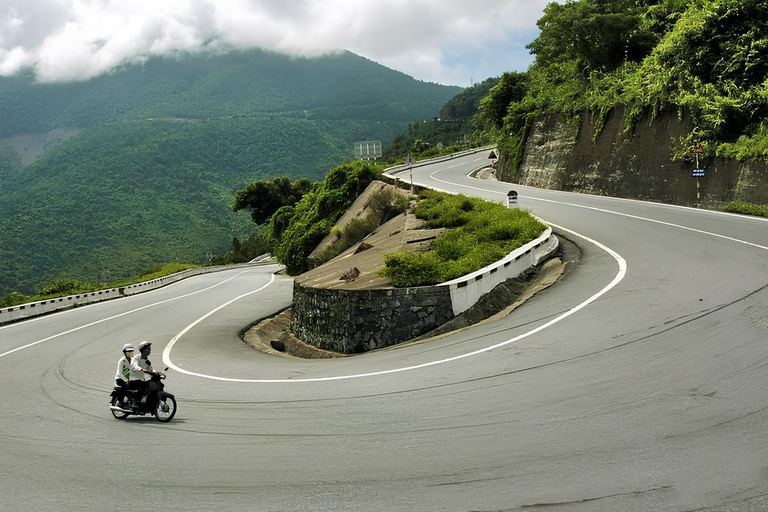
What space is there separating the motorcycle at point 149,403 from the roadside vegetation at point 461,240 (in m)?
6.26

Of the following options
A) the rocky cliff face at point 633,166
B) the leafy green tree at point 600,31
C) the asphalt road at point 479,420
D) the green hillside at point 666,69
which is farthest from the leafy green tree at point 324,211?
the asphalt road at point 479,420

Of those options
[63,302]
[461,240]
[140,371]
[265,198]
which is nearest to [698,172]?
[461,240]

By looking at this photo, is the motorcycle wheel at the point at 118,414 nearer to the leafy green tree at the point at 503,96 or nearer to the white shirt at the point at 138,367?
the white shirt at the point at 138,367

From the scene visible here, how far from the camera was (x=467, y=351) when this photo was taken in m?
9.84

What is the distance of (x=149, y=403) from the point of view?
8.81 m

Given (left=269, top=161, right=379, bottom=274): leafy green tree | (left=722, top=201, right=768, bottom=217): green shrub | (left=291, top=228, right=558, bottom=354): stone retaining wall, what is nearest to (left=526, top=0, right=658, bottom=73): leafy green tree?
(left=269, top=161, right=379, bottom=274): leafy green tree

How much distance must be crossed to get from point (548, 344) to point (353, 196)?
76.1ft

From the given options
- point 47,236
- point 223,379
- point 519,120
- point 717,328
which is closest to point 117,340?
point 223,379

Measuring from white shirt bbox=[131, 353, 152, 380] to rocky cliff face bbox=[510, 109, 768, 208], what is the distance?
20.5 meters

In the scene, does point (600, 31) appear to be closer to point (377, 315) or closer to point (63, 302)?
point (377, 315)

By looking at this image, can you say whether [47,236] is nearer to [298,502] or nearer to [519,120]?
[519,120]

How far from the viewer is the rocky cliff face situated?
2198cm

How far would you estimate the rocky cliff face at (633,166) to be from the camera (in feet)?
72.1

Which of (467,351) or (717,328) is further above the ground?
(717,328)
